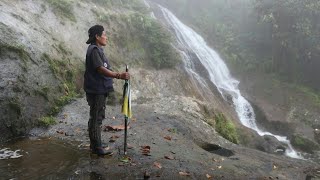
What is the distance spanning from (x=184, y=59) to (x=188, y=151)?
12.0m

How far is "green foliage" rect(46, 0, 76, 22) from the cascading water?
22.5 ft

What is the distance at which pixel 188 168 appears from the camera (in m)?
6.53

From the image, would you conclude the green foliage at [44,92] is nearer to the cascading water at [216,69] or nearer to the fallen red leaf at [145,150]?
the fallen red leaf at [145,150]

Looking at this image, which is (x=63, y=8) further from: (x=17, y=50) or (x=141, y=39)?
(x=17, y=50)

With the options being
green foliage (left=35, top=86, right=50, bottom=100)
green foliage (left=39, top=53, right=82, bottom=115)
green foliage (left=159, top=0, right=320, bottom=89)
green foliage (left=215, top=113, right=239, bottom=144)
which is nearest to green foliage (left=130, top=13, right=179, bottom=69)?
green foliage (left=215, top=113, right=239, bottom=144)

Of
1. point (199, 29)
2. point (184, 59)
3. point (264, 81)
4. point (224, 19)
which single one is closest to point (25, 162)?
point (184, 59)

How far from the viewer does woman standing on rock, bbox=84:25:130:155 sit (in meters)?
5.98

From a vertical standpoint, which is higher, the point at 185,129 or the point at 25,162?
the point at 185,129

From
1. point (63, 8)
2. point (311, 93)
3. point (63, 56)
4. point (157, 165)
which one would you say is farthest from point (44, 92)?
point (311, 93)

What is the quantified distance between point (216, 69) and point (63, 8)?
1138 centimetres

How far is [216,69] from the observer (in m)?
23.1

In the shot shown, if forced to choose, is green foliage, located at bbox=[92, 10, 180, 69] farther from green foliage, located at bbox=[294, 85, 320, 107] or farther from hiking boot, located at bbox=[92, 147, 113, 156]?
hiking boot, located at bbox=[92, 147, 113, 156]

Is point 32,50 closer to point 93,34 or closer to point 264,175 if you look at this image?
point 93,34

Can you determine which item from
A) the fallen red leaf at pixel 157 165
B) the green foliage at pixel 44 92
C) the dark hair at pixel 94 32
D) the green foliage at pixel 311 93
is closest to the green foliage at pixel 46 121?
the green foliage at pixel 44 92
